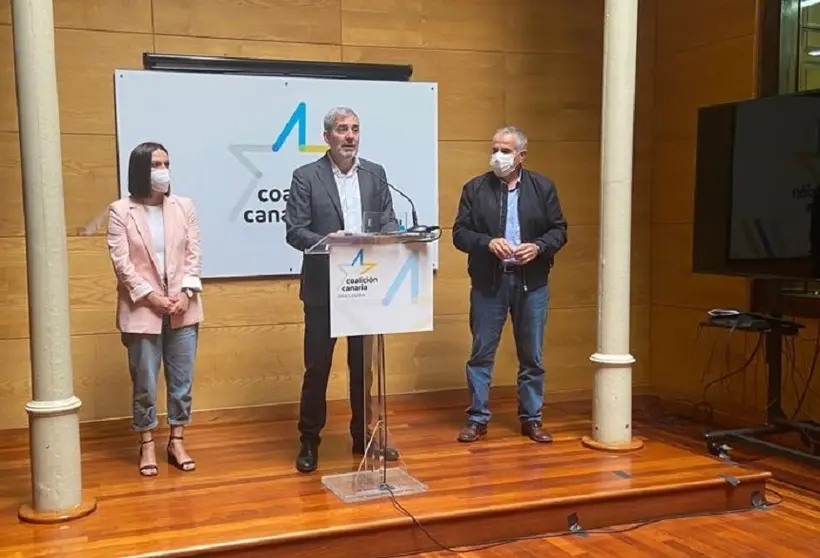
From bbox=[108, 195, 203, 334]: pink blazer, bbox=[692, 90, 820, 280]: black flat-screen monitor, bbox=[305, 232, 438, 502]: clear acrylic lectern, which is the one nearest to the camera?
bbox=[305, 232, 438, 502]: clear acrylic lectern

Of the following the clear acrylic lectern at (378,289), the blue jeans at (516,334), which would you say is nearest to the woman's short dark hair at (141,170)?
the clear acrylic lectern at (378,289)

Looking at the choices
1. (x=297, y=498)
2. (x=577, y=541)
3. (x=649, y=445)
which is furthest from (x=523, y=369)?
(x=297, y=498)

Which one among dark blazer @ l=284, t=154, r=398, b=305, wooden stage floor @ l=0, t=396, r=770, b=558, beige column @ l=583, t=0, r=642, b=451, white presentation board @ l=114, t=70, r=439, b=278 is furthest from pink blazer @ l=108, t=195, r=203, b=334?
beige column @ l=583, t=0, r=642, b=451

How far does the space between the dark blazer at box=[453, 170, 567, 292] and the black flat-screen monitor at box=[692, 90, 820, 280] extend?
87cm

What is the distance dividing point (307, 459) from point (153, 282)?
3.19 feet

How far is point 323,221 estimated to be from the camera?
368 centimetres

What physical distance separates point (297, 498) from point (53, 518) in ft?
2.86

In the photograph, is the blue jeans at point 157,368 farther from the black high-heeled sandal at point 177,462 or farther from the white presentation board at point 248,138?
the white presentation board at point 248,138

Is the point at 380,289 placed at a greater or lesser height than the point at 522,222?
lesser

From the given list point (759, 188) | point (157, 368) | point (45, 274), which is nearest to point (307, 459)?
point (157, 368)

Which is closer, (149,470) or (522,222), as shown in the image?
(149,470)

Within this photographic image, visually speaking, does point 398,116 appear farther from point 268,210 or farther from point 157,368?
point 157,368

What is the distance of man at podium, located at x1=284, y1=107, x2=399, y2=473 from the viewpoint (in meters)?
3.64

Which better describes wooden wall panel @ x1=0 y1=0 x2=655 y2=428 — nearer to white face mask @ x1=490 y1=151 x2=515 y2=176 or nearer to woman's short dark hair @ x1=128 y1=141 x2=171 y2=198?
woman's short dark hair @ x1=128 y1=141 x2=171 y2=198
